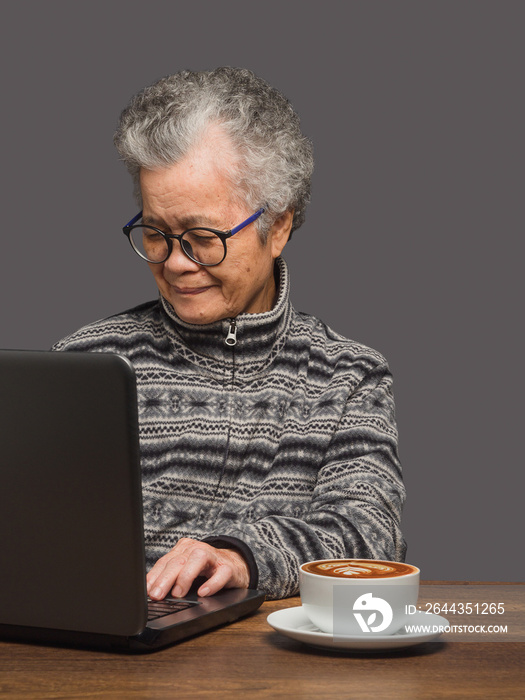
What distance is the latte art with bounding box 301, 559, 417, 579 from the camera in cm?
133

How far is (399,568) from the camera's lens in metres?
1.37

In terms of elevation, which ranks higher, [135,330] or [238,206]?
[238,206]

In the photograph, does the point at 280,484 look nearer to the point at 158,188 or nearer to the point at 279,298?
the point at 279,298

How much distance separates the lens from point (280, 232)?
2.34 meters

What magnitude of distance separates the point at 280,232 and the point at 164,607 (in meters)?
1.14

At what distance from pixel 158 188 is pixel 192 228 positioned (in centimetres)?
12

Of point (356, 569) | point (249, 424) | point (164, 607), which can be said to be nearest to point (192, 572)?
point (164, 607)

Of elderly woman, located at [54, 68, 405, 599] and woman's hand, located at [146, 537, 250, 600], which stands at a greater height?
elderly woman, located at [54, 68, 405, 599]

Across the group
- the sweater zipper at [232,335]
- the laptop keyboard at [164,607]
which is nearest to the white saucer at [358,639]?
the laptop keyboard at [164,607]

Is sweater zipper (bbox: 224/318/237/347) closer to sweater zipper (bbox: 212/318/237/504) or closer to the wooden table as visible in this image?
sweater zipper (bbox: 212/318/237/504)

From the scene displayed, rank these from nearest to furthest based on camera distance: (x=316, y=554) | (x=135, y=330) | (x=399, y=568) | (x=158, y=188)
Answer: (x=399, y=568) → (x=316, y=554) → (x=158, y=188) → (x=135, y=330)

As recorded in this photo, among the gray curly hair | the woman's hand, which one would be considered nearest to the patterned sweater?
the gray curly hair

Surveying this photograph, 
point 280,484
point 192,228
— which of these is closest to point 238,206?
point 192,228

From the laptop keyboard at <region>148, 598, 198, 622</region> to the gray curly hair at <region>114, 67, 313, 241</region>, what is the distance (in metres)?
0.99
